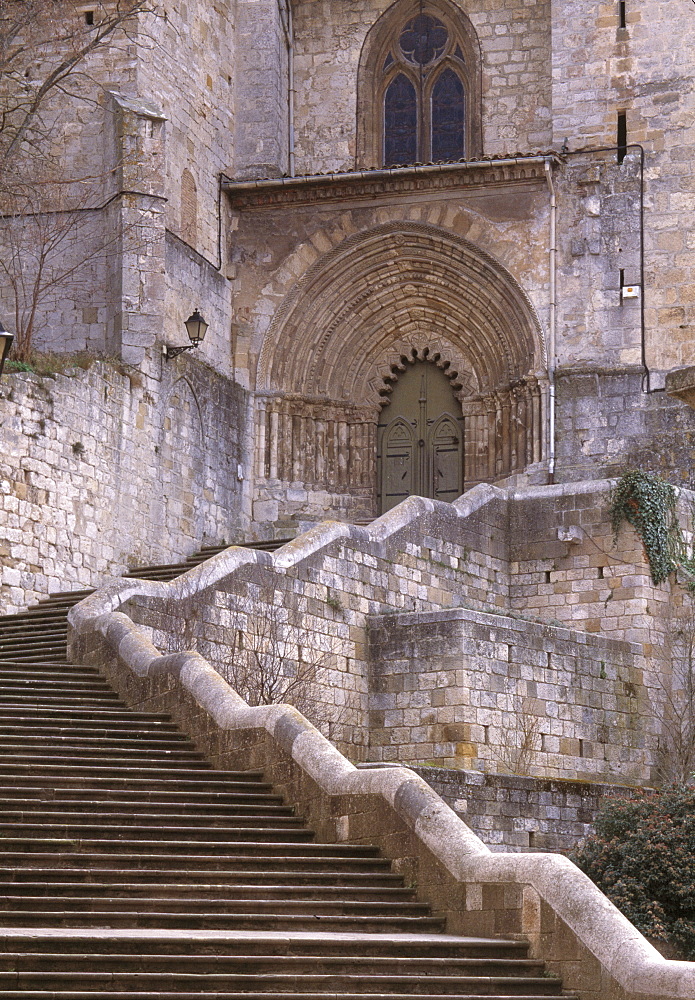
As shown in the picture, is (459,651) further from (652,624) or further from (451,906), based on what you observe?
(451,906)

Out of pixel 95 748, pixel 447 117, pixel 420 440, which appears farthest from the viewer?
pixel 447 117

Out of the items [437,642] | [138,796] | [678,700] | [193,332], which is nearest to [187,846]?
[138,796]

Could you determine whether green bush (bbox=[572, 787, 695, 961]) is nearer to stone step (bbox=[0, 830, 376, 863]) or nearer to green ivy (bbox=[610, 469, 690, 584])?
stone step (bbox=[0, 830, 376, 863])

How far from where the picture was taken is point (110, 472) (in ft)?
66.3

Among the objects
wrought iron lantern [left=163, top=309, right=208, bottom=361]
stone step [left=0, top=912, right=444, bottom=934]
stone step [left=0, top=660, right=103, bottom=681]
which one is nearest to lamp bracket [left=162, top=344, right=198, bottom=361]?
wrought iron lantern [left=163, top=309, right=208, bottom=361]

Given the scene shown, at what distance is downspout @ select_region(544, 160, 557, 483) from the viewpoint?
75.3 ft

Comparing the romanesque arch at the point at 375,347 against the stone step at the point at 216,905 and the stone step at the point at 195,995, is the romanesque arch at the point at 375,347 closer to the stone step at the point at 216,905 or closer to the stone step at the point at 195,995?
the stone step at the point at 216,905

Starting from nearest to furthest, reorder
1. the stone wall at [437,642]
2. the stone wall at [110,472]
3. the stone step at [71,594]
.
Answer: the stone wall at [437,642], the stone step at [71,594], the stone wall at [110,472]

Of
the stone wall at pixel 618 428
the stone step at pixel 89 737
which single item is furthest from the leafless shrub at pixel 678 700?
the stone step at pixel 89 737

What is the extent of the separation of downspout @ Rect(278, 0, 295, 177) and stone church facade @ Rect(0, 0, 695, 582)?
0.15 ft

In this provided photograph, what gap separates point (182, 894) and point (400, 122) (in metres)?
18.5

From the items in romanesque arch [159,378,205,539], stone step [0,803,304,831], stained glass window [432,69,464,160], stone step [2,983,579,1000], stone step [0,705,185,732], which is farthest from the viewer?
stained glass window [432,69,464,160]

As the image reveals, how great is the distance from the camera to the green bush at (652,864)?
12789 mm

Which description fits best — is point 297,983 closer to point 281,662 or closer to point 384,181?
point 281,662
